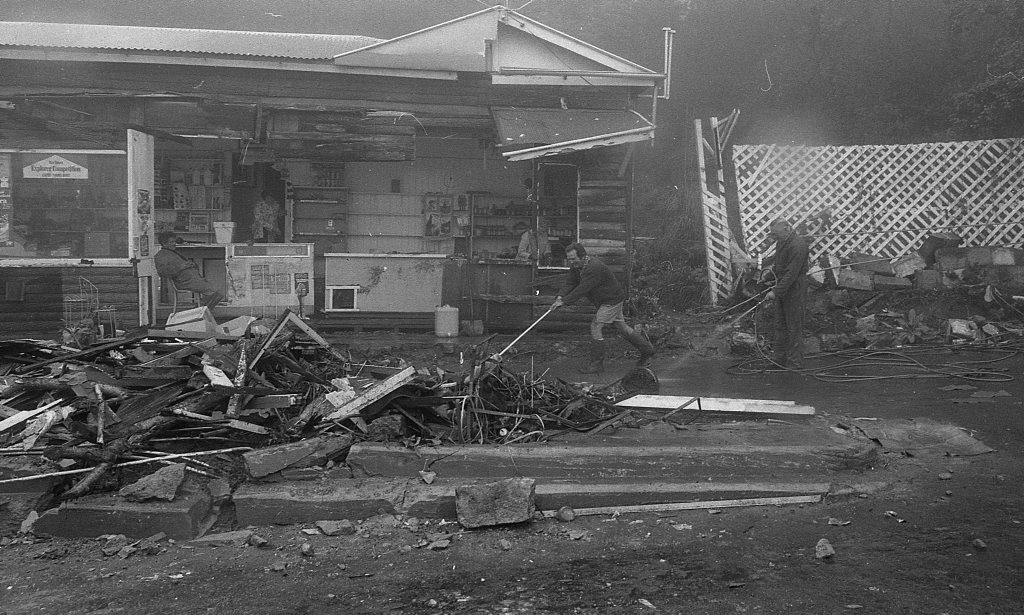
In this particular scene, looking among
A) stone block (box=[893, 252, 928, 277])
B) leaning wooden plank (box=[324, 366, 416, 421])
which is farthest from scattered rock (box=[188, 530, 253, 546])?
stone block (box=[893, 252, 928, 277])

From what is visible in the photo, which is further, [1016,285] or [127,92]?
[1016,285]

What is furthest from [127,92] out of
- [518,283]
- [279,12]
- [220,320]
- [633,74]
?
[279,12]

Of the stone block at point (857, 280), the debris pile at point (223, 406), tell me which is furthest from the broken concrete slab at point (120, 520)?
the stone block at point (857, 280)

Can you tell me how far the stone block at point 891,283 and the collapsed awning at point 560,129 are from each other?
436 cm

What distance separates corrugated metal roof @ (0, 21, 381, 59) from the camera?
11047 mm

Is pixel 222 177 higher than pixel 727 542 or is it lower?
higher

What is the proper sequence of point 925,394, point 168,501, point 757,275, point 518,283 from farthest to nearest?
point 757,275, point 518,283, point 925,394, point 168,501

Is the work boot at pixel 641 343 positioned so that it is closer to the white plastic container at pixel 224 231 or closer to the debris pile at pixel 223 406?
the debris pile at pixel 223 406

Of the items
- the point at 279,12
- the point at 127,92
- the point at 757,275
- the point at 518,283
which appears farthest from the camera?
the point at 279,12

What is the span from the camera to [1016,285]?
12398 millimetres

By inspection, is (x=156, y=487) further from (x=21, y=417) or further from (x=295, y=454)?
(x=21, y=417)

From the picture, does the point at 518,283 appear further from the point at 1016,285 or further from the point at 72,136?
the point at 1016,285

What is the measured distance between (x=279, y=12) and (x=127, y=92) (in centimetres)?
1895

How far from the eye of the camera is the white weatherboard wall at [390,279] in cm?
1206
